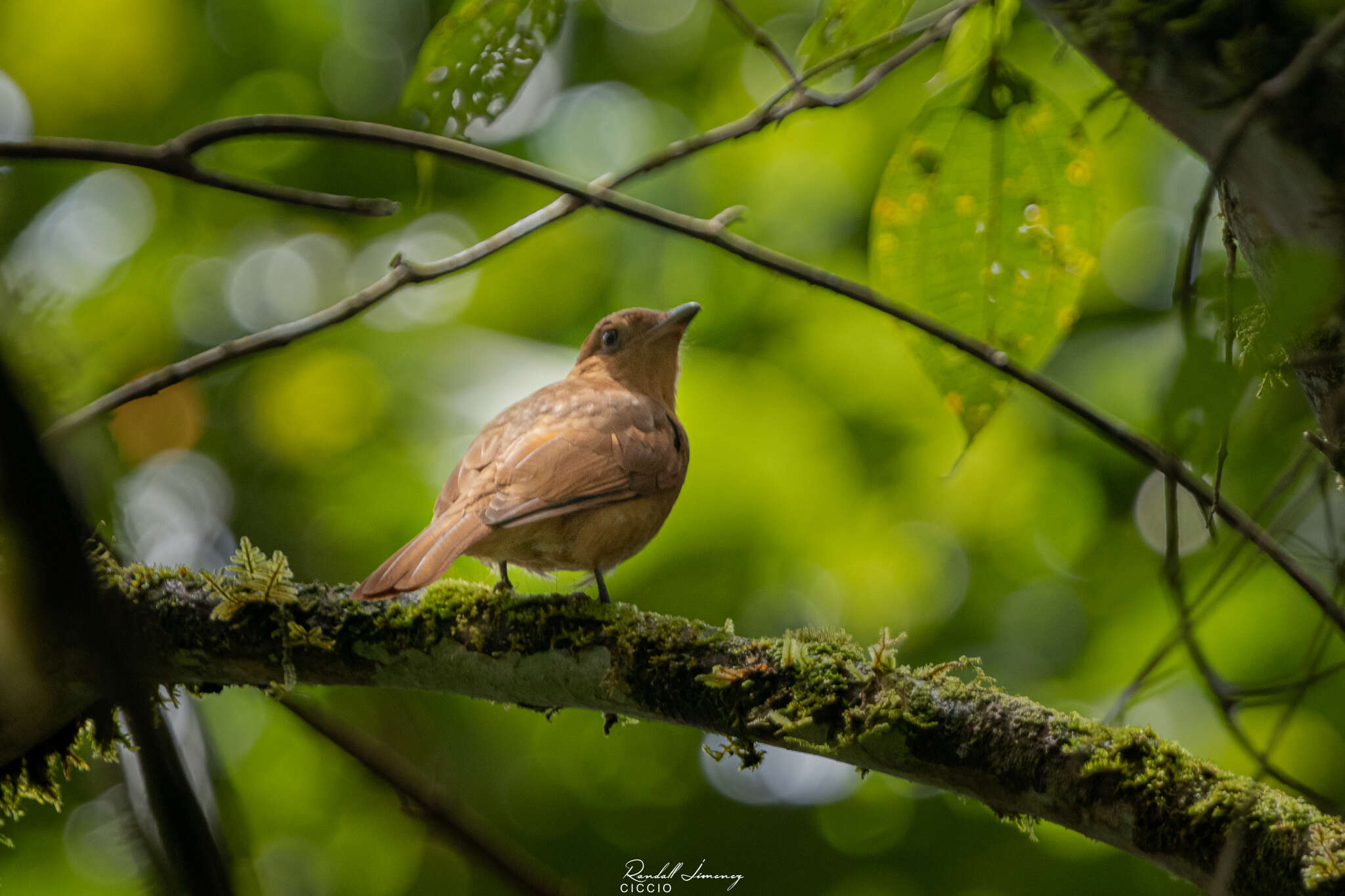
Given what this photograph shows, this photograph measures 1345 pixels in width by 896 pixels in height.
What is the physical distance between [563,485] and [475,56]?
1728 mm

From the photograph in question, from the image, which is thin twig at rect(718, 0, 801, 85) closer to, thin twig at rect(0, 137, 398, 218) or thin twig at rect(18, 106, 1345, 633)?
thin twig at rect(18, 106, 1345, 633)

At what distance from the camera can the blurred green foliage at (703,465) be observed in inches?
204

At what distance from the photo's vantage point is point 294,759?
5453 mm

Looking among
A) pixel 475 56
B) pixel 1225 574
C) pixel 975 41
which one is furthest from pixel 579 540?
pixel 1225 574

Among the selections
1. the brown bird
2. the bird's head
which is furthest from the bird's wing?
the bird's head

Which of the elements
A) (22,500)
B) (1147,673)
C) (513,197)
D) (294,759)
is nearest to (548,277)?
(513,197)

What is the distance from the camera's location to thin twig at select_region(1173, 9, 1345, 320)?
39.2 inches

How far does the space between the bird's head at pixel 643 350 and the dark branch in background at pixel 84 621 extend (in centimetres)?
365

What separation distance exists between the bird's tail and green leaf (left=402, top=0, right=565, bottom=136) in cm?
117

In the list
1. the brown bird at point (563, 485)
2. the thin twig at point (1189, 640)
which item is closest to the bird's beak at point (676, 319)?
the brown bird at point (563, 485)

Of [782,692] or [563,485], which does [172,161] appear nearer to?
[782,692]

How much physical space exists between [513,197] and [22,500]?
580 centimetres

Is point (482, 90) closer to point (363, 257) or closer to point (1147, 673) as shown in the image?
point (1147, 673)

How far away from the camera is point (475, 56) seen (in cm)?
160
